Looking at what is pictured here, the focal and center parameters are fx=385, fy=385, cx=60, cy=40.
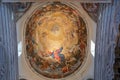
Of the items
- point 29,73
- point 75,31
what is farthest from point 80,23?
point 29,73

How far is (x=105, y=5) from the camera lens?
14.5 metres

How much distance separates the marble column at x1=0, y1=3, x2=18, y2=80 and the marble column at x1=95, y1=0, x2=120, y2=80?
11.2 feet

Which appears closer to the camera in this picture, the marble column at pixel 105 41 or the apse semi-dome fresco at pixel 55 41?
the marble column at pixel 105 41

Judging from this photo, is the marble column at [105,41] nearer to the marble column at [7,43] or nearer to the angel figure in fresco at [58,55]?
the marble column at [7,43]

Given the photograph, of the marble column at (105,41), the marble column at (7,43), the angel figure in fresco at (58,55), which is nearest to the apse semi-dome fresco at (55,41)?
the angel figure in fresco at (58,55)

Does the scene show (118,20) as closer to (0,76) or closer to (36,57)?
(0,76)

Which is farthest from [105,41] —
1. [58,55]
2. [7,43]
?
[58,55]

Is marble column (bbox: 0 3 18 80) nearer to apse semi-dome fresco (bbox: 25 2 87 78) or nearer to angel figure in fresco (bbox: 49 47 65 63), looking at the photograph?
apse semi-dome fresco (bbox: 25 2 87 78)

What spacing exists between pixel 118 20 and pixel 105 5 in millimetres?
757

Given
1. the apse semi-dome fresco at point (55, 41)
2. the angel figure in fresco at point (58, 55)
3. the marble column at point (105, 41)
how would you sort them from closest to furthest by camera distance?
the marble column at point (105, 41)
the apse semi-dome fresco at point (55, 41)
the angel figure in fresco at point (58, 55)

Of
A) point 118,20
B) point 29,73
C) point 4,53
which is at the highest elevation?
point 118,20

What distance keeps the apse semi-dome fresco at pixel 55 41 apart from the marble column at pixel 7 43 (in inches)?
135

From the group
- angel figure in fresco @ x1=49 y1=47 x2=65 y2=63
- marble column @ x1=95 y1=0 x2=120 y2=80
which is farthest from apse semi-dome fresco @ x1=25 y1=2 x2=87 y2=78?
marble column @ x1=95 y1=0 x2=120 y2=80

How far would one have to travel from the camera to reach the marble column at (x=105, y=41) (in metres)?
14.6
